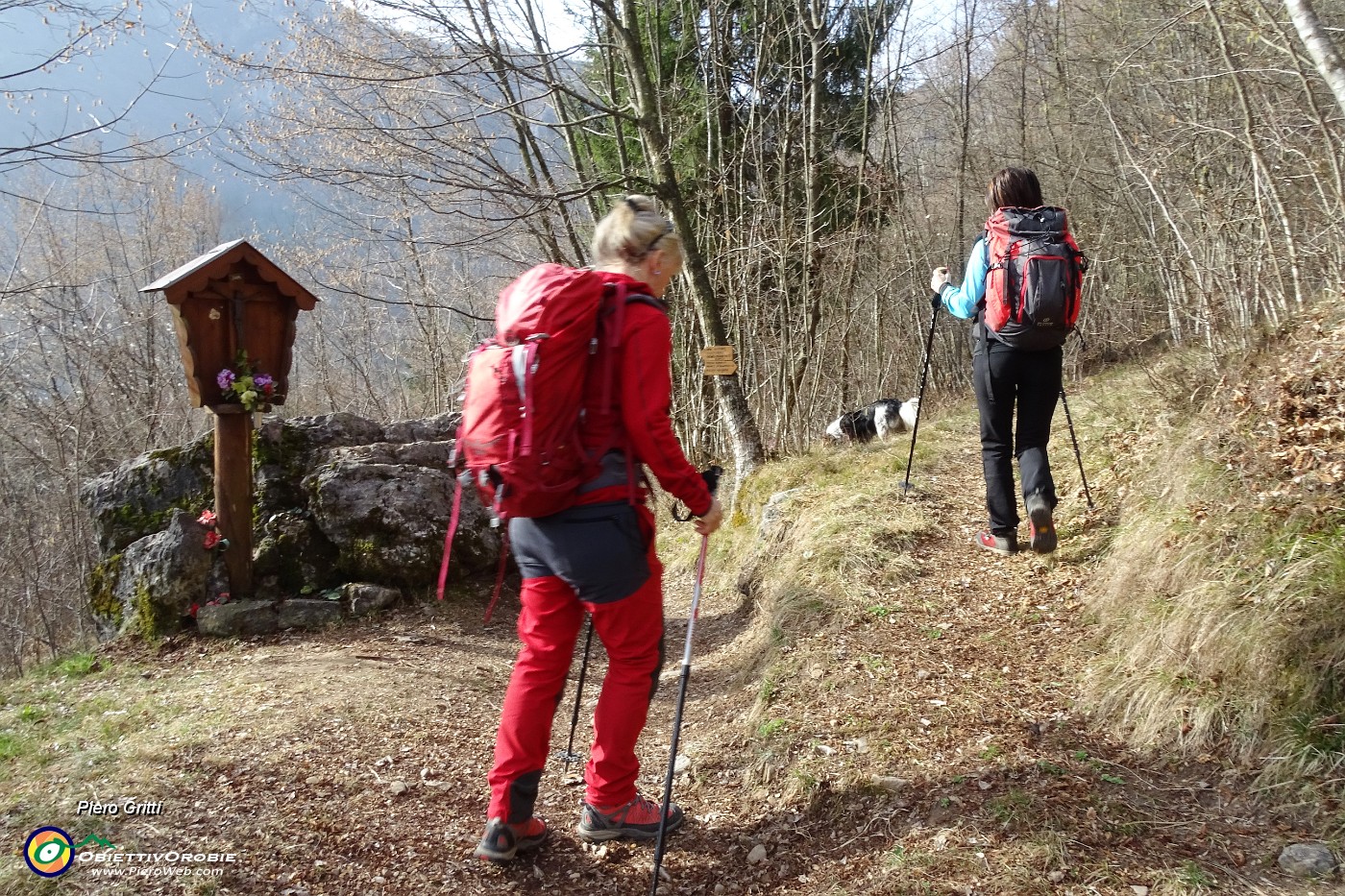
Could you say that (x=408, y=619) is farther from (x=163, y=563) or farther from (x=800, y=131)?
(x=800, y=131)

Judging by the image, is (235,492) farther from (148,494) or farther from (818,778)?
(818,778)

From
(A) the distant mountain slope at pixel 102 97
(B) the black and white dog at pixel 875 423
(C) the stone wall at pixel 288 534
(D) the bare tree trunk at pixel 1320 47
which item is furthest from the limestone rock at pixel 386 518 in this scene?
(D) the bare tree trunk at pixel 1320 47

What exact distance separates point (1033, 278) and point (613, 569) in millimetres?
2631

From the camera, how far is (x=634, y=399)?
2439 mm

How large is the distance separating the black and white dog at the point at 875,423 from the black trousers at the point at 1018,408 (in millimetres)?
3650

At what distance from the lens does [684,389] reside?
31.9ft

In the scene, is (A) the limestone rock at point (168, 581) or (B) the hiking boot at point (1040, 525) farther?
(A) the limestone rock at point (168, 581)

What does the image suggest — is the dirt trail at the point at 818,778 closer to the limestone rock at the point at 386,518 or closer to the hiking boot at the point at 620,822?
the hiking boot at the point at 620,822

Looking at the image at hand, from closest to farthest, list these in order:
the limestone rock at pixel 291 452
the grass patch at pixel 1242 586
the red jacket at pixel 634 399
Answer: the red jacket at pixel 634 399 < the grass patch at pixel 1242 586 < the limestone rock at pixel 291 452

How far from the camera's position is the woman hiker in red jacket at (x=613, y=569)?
245 cm

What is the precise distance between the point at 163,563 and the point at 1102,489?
5.93m

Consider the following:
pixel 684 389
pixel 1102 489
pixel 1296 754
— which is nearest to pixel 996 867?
pixel 1296 754

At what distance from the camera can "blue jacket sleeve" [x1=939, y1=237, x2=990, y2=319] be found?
4.13 metres

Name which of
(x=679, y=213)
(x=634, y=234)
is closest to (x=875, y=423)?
(x=679, y=213)
